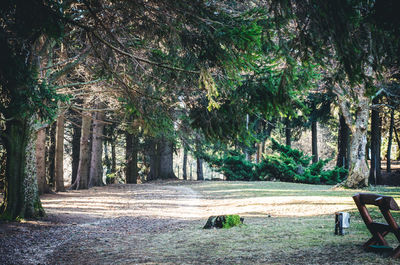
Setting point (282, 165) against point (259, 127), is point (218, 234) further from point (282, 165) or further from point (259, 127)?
point (259, 127)

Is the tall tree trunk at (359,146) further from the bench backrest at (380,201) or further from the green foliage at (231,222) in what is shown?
the bench backrest at (380,201)

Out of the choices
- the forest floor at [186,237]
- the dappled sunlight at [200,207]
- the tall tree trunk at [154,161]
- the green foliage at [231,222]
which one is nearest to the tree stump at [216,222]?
the green foliage at [231,222]

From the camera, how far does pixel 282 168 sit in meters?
24.8

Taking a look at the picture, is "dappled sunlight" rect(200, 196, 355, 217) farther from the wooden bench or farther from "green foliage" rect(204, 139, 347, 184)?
"green foliage" rect(204, 139, 347, 184)

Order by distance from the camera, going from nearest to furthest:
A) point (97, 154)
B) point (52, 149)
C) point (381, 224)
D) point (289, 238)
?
point (381, 224) → point (289, 238) → point (97, 154) → point (52, 149)

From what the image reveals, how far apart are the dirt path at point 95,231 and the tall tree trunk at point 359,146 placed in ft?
24.0

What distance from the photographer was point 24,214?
360 inches

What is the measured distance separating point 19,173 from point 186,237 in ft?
16.5

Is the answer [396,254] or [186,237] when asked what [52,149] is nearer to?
[186,237]

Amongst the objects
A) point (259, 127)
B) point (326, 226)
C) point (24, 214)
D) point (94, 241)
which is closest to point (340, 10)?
point (326, 226)

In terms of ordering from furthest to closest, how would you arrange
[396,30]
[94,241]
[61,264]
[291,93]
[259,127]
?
[259,127], [94,241], [291,93], [61,264], [396,30]

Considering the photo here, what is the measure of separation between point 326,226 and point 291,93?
11.2 feet

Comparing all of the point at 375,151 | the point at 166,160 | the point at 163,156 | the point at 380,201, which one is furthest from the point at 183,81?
the point at 166,160

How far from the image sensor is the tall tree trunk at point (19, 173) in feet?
29.6
